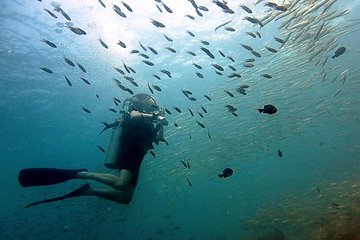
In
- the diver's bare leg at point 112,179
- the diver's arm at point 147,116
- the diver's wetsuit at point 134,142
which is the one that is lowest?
the diver's bare leg at point 112,179

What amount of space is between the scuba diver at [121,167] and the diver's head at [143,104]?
19.8 inches

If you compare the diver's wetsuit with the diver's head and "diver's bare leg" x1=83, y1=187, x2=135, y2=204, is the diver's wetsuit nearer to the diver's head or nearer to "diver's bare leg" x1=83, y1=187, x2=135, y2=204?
"diver's bare leg" x1=83, y1=187, x2=135, y2=204

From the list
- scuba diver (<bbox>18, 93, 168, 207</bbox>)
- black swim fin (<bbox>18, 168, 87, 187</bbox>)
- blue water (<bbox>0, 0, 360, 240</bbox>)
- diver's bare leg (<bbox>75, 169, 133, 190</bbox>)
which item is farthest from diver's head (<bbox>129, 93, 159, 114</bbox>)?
blue water (<bbox>0, 0, 360, 240</bbox>)

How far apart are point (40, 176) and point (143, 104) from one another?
2858 mm

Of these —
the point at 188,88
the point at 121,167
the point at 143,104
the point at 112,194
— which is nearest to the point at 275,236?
the point at 188,88

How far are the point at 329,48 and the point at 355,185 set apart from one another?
660 centimetres

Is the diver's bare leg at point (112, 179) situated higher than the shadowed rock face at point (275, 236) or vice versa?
the diver's bare leg at point (112, 179)

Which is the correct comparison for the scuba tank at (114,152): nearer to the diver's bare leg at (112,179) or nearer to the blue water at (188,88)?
the diver's bare leg at (112,179)

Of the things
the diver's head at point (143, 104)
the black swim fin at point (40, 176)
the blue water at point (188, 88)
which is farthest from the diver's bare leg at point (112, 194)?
the blue water at point (188, 88)

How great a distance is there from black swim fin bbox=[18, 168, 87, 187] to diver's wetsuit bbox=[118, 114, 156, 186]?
3.98ft

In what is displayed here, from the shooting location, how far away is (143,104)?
758 cm

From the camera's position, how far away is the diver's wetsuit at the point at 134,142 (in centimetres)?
662

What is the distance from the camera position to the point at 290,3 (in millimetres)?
11273

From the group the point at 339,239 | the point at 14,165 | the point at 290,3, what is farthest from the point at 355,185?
the point at 14,165
